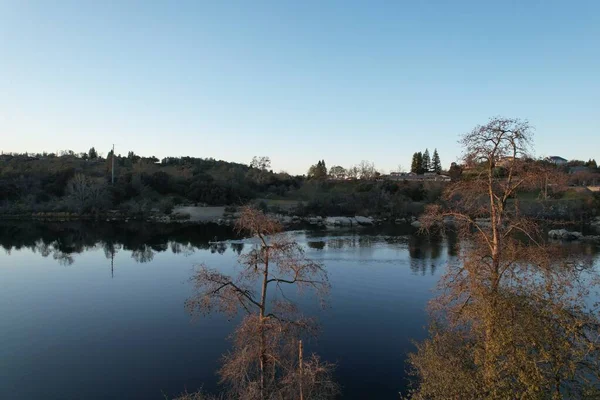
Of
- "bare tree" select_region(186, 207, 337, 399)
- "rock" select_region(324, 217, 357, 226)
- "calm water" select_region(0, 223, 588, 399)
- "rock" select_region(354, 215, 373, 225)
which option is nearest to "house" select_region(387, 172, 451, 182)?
"rock" select_region(354, 215, 373, 225)

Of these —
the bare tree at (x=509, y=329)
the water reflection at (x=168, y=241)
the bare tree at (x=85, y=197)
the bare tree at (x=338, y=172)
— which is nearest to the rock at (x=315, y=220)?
the water reflection at (x=168, y=241)

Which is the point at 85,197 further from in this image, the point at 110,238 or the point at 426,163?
the point at 426,163

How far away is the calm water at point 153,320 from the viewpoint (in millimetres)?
15102

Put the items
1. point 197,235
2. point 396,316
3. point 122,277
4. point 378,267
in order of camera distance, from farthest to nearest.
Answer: point 197,235
point 378,267
point 122,277
point 396,316

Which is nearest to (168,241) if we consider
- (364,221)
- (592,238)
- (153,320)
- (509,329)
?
(153,320)

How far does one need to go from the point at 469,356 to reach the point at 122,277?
2607 centimetres

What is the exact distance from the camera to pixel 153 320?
2098cm

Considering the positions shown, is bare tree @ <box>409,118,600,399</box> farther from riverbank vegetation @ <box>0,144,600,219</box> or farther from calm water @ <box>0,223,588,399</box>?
riverbank vegetation @ <box>0,144,600,219</box>

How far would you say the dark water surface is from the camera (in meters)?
15.1

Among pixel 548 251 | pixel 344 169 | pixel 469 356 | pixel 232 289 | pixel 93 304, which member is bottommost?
pixel 93 304

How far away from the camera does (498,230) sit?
12383mm

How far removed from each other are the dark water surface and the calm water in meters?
0.06

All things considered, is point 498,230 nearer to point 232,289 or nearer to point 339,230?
point 232,289

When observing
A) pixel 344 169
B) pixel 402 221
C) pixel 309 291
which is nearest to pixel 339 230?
pixel 402 221
